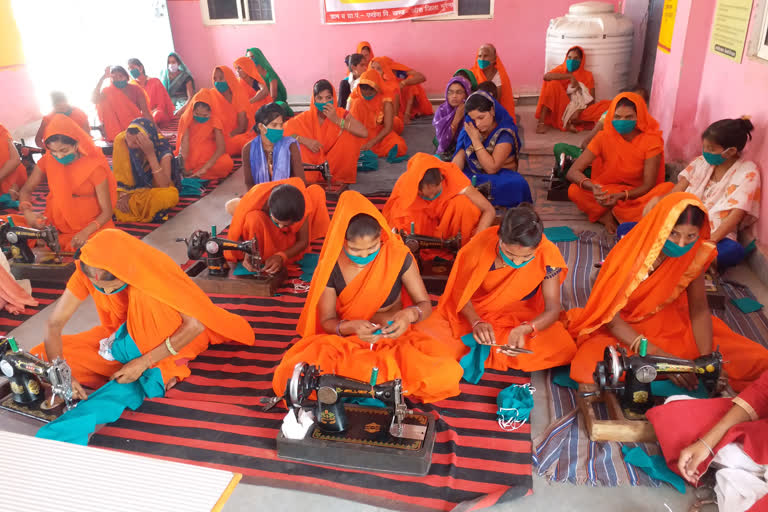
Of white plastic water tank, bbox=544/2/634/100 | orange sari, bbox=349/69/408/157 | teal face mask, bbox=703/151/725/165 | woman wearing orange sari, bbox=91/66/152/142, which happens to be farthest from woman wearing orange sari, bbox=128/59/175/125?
teal face mask, bbox=703/151/725/165

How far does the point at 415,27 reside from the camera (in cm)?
1057

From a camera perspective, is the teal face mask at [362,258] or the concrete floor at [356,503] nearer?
the concrete floor at [356,503]

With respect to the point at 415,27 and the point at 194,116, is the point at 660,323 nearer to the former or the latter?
the point at 194,116

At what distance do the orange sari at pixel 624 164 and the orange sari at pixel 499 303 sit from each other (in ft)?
7.26

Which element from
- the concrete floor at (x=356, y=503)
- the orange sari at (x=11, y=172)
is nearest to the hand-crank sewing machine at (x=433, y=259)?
the concrete floor at (x=356, y=503)

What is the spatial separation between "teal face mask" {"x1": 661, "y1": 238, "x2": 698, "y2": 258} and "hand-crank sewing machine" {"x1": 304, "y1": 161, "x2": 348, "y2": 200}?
11.9 feet

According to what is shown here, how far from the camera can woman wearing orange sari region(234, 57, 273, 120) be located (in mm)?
9117

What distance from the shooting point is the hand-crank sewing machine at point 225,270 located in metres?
4.52

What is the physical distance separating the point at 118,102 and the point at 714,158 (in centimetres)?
766

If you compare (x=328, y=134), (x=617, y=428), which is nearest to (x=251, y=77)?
(x=328, y=134)

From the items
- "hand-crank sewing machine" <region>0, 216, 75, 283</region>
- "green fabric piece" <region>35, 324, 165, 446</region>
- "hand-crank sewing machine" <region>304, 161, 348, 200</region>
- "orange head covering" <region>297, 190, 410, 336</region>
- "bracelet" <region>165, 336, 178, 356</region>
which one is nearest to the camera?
"green fabric piece" <region>35, 324, 165, 446</region>

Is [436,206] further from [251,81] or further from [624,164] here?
[251,81]

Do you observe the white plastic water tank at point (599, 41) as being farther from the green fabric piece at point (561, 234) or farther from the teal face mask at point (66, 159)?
the teal face mask at point (66, 159)

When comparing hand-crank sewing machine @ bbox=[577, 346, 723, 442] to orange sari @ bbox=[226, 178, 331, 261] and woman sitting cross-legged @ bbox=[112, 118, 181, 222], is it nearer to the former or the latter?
orange sari @ bbox=[226, 178, 331, 261]
